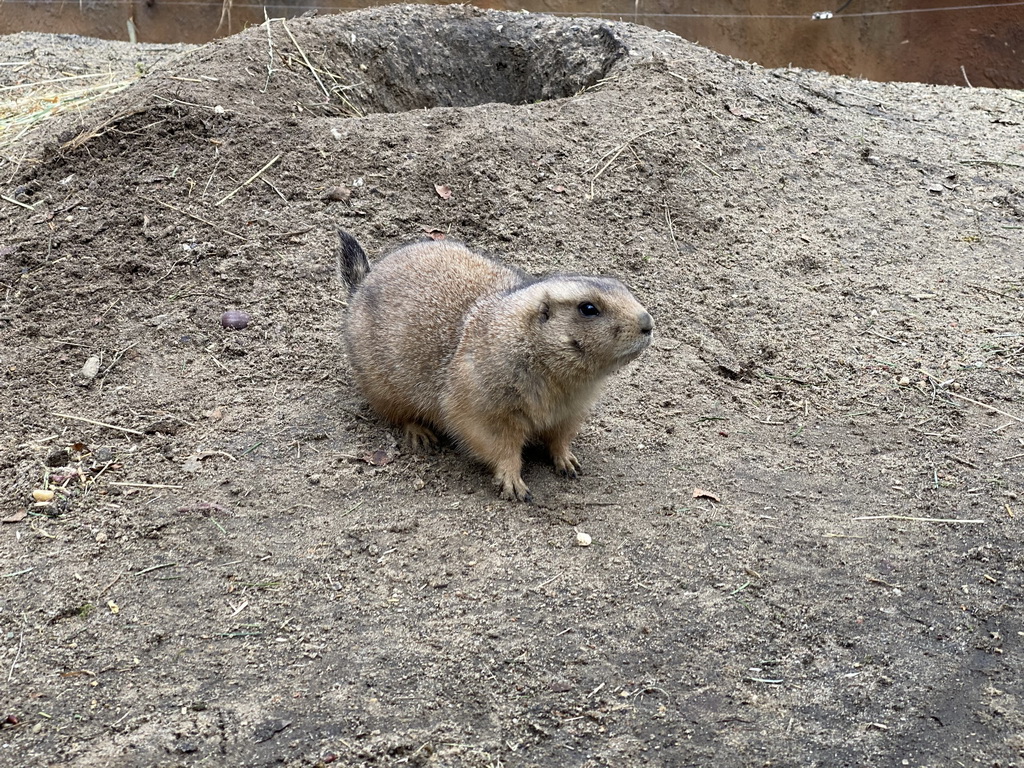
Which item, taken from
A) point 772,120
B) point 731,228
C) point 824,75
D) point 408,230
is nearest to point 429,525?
point 408,230

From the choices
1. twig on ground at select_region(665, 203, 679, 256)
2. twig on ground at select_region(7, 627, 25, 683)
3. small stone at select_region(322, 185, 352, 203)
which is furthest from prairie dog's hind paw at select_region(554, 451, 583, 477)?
small stone at select_region(322, 185, 352, 203)

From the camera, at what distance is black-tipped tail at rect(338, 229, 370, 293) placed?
5457 millimetres

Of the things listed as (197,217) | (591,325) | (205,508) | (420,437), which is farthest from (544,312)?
(197,217)

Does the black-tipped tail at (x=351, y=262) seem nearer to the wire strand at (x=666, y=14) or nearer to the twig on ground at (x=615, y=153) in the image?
the twig on ground at (x=615, y=153)

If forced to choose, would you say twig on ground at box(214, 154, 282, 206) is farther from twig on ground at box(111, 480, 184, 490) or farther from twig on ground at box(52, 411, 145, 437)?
twig on ground at box(111, 480, 184, 490)

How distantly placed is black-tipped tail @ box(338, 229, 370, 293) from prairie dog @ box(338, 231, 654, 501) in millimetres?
122

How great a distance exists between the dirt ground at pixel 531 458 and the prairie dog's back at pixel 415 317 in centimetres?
29

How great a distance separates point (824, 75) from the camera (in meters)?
9.35

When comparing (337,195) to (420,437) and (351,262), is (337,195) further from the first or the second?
(420,437)

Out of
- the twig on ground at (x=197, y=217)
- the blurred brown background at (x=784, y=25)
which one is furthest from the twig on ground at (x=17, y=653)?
the blurred brown background at (x=784, y=25)

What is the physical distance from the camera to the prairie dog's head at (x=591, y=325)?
13.8ft

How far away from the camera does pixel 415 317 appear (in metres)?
4.91

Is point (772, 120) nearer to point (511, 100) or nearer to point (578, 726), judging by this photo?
point (511, 100)

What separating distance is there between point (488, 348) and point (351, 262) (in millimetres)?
1411
